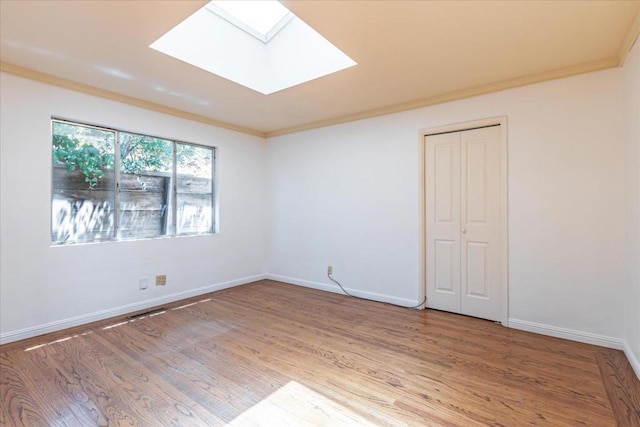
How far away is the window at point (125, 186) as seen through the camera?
10.0 ft

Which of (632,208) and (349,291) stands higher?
(632,208)

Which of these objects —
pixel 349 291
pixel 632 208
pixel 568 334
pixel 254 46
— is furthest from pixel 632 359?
pixel 254 46

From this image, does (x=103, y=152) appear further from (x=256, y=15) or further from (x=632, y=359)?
(x=632, y=359)

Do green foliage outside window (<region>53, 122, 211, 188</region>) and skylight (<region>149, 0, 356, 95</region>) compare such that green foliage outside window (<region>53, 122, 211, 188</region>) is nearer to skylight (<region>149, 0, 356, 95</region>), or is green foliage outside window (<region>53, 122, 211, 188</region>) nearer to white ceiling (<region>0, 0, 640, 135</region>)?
white ceiling (<region>0, 0, 640, 135</region>)

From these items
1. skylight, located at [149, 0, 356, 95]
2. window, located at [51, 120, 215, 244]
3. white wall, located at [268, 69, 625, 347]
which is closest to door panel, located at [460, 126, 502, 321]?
white wall, located at [268, 69, 625, 347]

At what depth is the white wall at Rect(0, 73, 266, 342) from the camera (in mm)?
2664

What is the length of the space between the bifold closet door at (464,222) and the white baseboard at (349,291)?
0.29 metres

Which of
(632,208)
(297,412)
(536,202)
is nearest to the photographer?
(297,412)

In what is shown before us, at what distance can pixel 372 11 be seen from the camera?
6.44ft

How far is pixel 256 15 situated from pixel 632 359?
4.41 metres

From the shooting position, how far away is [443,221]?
3.47m

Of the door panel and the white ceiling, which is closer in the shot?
the white ceiling

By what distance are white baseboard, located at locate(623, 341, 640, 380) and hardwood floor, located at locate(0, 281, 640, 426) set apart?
7 cm

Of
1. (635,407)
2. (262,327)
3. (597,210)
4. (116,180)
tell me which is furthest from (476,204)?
(116,180)
